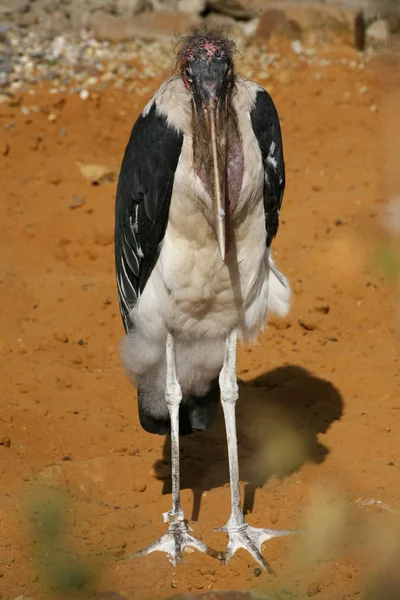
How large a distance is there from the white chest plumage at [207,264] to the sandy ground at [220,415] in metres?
0.95

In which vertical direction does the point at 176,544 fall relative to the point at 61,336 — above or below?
above

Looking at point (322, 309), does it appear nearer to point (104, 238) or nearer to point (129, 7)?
point (104, 238)

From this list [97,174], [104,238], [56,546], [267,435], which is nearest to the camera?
[56,546]

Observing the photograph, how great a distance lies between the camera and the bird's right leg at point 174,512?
4457 mm

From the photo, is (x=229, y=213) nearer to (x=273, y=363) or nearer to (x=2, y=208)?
(x=273, y=363)

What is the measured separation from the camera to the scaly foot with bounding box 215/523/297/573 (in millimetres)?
4418

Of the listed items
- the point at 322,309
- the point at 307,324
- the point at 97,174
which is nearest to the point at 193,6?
the point at 97,174

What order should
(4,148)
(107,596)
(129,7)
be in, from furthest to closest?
(129,7), (4,148), (107,596)

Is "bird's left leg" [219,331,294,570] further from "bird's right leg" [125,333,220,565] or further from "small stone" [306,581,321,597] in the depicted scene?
"small stone" [306,581,321,597]

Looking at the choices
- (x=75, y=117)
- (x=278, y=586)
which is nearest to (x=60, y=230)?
(x=75, y=117)

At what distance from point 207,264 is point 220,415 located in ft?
6.55

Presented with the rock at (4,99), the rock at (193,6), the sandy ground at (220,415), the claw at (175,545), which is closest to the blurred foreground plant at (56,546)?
the sandy ground at (220,415)

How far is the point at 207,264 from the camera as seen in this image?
4422 mm

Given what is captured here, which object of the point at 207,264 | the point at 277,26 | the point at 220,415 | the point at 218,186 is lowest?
the point at 220,415
